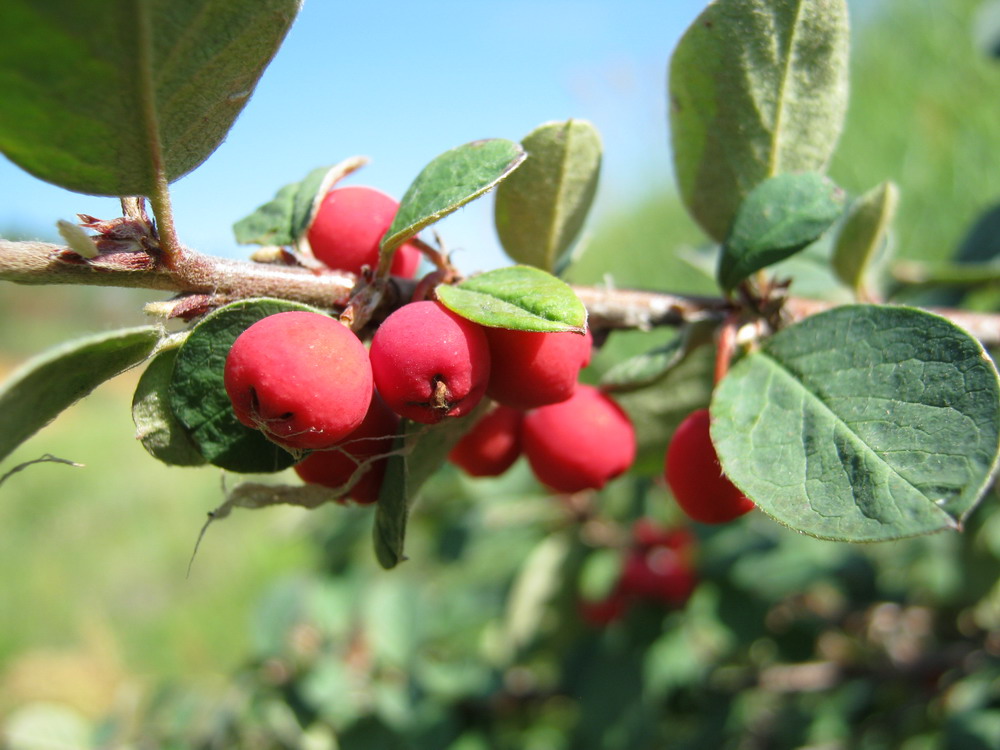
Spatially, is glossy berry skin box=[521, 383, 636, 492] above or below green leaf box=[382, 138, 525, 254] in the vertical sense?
below

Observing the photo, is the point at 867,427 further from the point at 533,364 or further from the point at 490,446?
the point at 490,446

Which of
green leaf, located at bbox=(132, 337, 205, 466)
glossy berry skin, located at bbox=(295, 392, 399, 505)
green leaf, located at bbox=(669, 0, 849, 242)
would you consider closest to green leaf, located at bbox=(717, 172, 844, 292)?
green leaf, located at bbox=(669, 0, 849, 242)

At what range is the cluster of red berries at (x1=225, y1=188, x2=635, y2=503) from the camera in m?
0.61

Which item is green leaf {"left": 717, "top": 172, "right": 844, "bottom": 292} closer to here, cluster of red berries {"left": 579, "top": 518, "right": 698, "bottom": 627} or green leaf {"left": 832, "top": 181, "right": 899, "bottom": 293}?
green leaf {"left": 832, "top": 181, "right": 899, "bottom": 293}

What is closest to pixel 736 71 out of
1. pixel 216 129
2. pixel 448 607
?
pixel 216 129

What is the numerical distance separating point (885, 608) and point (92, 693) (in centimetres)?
623

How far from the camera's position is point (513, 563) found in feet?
7.49

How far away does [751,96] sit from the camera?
2.92 feet

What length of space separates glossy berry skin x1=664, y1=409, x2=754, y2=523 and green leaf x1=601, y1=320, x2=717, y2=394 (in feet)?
0.36

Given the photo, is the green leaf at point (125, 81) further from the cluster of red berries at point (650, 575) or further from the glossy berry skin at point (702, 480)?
the cluster of red berries at point (650, 575)

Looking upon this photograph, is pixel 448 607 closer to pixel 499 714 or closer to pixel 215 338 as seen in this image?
pixel 499 714

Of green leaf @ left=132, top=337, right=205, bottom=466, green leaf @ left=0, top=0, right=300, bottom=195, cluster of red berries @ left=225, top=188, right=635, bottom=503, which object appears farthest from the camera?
green leaf @ left=132, top=337, right=205, bottom=466

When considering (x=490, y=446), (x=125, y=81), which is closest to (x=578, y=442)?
(x=490, y=446)

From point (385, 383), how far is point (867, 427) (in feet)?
1.43
